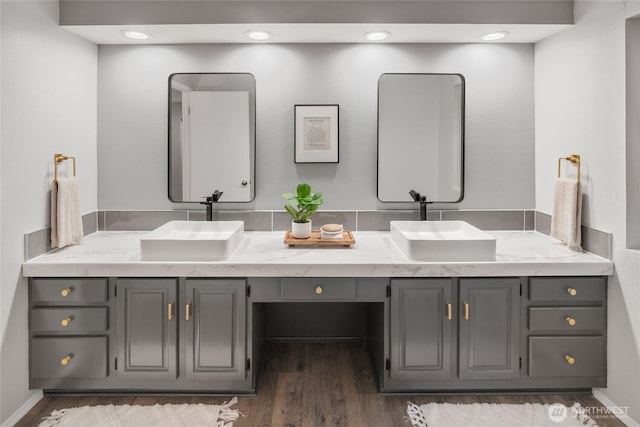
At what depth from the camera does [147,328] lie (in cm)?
232

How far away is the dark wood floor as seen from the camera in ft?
7.28

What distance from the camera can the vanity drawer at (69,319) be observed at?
2281mm

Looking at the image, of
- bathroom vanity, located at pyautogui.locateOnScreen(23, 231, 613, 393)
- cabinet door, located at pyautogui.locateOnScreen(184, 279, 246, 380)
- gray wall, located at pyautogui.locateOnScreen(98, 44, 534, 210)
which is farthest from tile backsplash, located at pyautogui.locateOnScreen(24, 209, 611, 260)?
cabinet door, located at pyautogui.locateOnScreen(184, 279, 246, 380)

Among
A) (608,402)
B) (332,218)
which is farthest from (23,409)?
(608,402)

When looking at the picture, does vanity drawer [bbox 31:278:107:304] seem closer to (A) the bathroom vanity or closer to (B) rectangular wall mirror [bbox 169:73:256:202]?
(A) the bathroom vanity

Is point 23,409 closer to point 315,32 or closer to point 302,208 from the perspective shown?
point 302,208

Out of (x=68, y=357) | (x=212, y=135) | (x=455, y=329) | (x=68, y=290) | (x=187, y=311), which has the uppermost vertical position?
(x=212, y=135)

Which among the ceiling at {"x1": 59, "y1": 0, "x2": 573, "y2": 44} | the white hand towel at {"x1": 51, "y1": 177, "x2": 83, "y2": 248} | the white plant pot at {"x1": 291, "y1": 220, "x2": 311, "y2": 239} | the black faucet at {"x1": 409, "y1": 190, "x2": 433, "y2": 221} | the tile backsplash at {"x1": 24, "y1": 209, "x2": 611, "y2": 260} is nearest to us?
the white hand towel at {"x1": 51, "y1": 177, "x2": 83, "y2": 248}

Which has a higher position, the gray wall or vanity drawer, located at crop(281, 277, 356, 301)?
the gray wall

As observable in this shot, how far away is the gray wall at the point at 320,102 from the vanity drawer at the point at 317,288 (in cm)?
82

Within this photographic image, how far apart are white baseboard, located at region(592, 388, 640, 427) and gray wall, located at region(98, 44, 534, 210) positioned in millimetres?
1209

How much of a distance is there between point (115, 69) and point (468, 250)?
253cm

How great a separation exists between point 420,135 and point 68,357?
2.45 metres

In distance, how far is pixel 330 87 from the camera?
2.96 m
